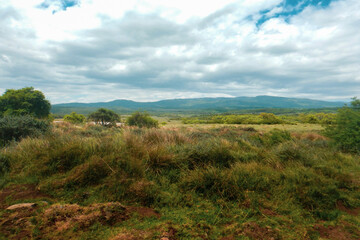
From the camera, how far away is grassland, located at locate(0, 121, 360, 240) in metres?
2.60

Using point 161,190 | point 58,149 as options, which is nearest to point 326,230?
point 161,190

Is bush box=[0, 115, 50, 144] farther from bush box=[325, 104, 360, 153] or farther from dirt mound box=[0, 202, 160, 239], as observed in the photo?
bush box=[325, 104, 360, 153]

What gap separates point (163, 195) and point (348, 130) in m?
12.1

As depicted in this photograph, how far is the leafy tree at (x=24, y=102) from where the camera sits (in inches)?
1309

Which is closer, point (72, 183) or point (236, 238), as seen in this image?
point (236, 238)

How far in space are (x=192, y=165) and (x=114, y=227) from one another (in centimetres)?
286

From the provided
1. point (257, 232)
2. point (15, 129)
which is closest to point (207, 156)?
point (257, 232)

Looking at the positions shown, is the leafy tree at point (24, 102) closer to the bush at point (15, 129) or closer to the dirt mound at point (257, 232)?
the bush at point (15, 129)

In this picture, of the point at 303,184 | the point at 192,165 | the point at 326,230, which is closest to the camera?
the point at 326,230

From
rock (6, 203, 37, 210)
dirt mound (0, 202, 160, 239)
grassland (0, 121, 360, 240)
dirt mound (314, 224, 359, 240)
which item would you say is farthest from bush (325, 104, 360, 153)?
rock (6, 203, 37, 210)

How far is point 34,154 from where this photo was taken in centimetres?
466

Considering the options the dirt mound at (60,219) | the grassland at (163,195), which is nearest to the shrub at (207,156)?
the grassland at (163,195)

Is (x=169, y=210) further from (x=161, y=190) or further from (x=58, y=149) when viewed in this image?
(x=58, y=149)

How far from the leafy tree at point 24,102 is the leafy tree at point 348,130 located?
4221 centimetres
